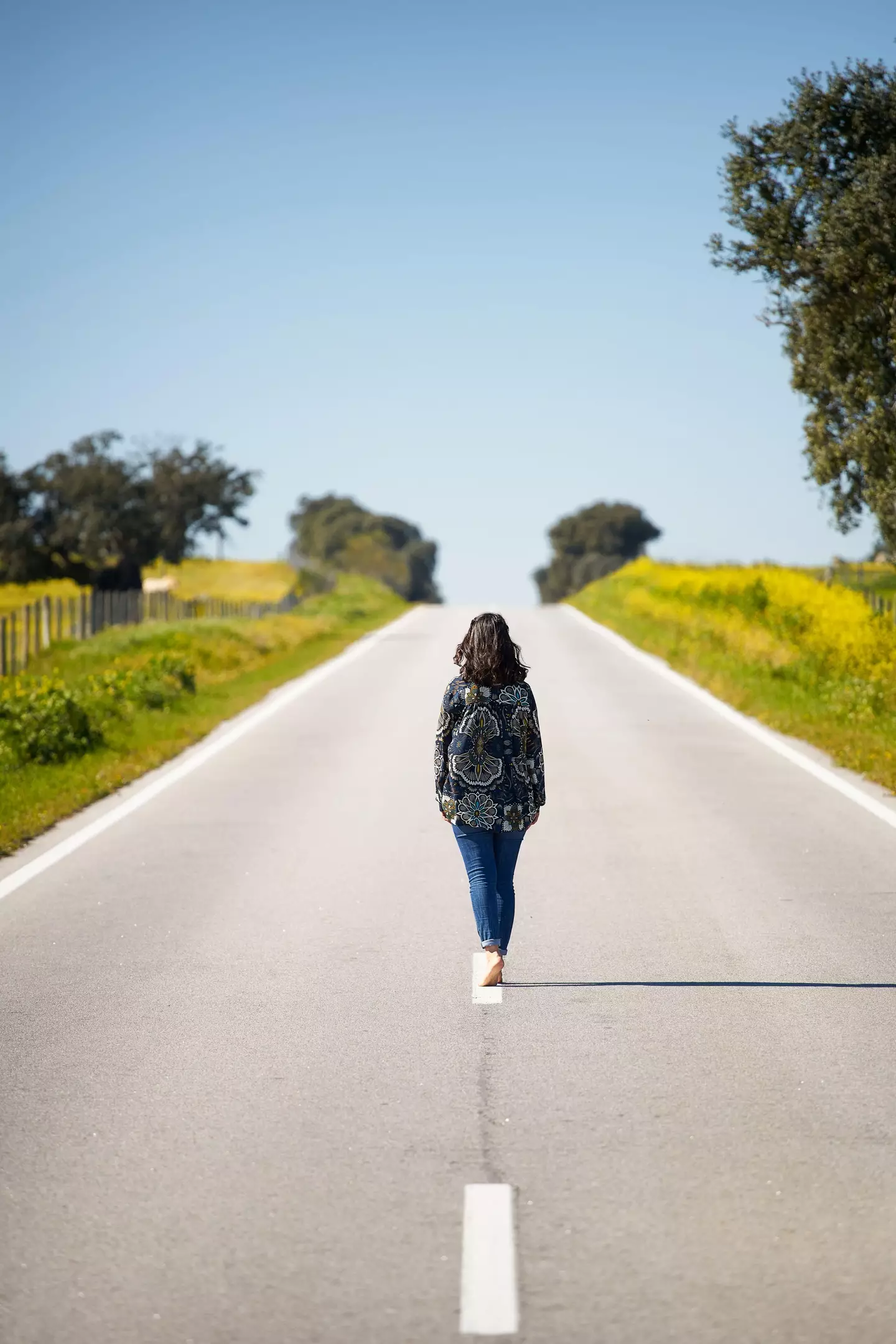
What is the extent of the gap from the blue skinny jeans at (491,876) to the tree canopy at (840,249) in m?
13.0

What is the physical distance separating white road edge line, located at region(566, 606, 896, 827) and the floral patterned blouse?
5.24 meters

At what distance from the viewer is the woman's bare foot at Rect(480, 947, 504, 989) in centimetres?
704

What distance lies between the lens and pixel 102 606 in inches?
1938

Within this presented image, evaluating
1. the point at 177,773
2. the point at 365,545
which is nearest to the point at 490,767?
the point at 177,773

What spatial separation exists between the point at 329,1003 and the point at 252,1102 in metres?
1.37

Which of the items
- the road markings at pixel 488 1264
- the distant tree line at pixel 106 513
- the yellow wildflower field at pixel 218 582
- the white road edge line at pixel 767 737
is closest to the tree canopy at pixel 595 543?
the yellow wildflower field at pixel 218 582

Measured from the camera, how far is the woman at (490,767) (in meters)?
7.17

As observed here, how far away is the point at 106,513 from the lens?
200 ft

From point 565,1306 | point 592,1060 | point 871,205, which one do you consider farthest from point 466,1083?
point 871,205

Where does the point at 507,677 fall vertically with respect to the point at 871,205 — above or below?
below

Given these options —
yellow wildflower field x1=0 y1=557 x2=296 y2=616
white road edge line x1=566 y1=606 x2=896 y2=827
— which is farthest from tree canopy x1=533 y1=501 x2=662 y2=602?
white road edge line x1=566 y1=606 x2=896 y2=827

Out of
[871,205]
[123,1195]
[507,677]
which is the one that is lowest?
[123,1195]

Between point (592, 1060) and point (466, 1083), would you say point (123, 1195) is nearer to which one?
point (466, 1083)

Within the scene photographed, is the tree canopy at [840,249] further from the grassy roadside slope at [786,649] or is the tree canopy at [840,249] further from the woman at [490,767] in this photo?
the woman at [490,767]
